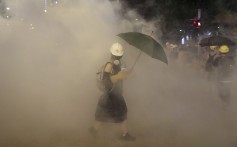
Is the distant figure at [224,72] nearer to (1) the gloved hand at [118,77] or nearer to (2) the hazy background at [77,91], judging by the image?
(2) the hazy background at [77,91]

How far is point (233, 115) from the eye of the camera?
7.49 m

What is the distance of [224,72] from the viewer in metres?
7.68

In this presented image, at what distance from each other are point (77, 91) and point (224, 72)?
3143mm

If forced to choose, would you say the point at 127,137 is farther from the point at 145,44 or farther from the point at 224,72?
the point at 224,72

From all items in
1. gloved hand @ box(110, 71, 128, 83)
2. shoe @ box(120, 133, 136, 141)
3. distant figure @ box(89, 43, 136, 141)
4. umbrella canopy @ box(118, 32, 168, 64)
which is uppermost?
umbrella canopy @ box(118, 32, 168, 64)

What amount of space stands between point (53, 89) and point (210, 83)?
16.0 ft

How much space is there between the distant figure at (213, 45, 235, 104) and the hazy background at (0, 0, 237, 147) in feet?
1.41

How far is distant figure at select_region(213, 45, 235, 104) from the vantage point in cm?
770

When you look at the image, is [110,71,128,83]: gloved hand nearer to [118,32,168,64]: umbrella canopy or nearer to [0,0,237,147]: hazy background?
[118,32,168,64]: umbrella canopy

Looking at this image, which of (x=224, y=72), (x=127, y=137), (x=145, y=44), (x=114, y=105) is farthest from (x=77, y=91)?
(x=224, y=72)

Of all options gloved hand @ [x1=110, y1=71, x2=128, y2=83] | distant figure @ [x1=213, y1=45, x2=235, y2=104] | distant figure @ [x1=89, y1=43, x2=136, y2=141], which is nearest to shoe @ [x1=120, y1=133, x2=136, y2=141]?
distant figure @ [x1=89, y1=43, x2=136, y2=141]

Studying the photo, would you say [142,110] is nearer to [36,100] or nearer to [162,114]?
[162,114]

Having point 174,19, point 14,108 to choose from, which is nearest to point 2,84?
point 14,108

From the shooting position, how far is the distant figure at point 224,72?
25.3 ft
